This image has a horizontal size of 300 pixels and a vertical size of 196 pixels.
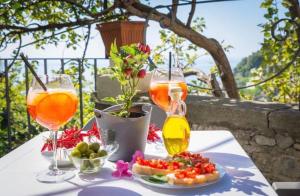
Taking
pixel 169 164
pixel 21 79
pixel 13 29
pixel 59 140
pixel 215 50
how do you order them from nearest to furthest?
pixel 169 164, pixel 59 140, pixel 13 29, pixel 215 50, pixel 21 79

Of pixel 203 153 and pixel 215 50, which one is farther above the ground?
pixel 215 50

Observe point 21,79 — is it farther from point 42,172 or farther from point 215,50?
point 42,172

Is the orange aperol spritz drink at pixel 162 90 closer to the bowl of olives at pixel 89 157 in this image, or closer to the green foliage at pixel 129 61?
the green foliage at pixel 129 61

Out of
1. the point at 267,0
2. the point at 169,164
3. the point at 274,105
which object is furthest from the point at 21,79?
the point at 169,164

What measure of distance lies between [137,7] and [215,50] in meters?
0.99

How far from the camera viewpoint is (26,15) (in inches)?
182

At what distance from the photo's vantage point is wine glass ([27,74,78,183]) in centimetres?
117

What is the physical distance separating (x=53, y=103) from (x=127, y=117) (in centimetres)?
23

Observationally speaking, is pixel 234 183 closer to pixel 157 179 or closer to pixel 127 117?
pixel 157 179

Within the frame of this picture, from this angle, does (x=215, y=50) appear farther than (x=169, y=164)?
Yes

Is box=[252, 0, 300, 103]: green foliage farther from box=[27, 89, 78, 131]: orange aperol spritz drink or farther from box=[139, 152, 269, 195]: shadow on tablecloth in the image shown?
box=[27, 89, 78, 131]: orange aperol spritz drink

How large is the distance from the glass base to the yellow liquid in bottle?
340 mm

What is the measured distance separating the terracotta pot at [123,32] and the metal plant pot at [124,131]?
167cm

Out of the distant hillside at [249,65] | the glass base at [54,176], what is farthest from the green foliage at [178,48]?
the glass base at [54,176]
